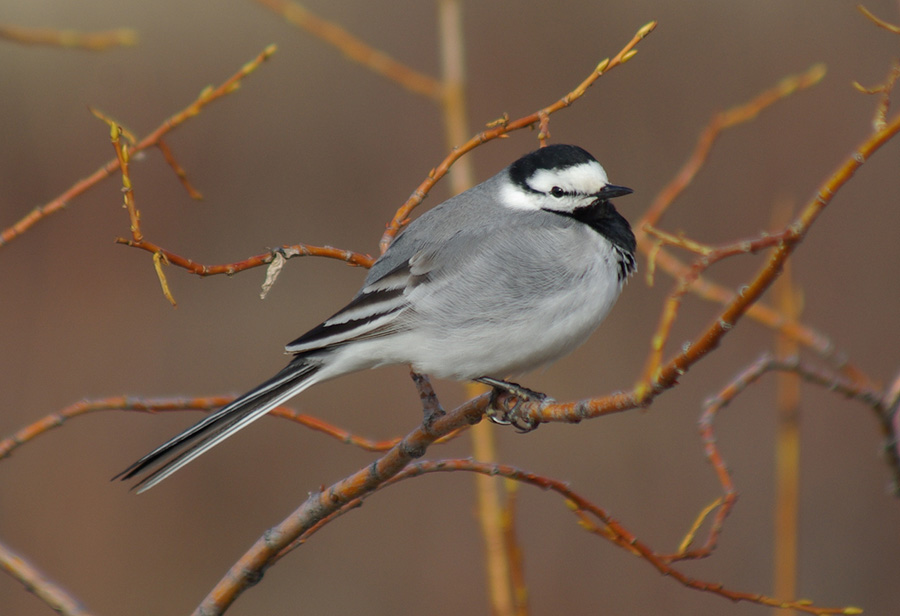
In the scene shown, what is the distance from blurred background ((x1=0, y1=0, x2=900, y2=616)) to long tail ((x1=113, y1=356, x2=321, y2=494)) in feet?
11.3

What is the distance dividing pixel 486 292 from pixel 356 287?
15.6 ft

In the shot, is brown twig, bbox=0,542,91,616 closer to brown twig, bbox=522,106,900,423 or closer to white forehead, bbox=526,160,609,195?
brown twig, bbox=522,106,900,423

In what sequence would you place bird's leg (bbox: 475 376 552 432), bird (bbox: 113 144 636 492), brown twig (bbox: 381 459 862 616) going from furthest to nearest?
1. bird (bbox: 113 144 636 492)
2. bird's leg (bbox: 475 376 552 432)
3. brown twig (bbox: 381 459 862 616)

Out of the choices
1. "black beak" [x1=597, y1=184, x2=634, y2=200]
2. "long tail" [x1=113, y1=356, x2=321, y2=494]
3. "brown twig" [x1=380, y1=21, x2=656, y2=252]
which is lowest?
"long tail" [x1=113, y1=356, x2=321, y2=494]

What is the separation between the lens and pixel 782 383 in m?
2.85

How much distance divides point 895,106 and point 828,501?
333 cm

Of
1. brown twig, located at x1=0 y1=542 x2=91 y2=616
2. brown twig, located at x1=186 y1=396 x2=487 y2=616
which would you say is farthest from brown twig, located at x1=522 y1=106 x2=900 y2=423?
brown twig, located at x1=0 y1=542 x2=91 y2=616

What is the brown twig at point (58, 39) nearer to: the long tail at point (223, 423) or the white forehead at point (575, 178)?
the long tail at point (223, 423)

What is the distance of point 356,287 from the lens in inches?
306

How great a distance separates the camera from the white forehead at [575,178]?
10.7 ft

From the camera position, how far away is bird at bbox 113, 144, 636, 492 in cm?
304

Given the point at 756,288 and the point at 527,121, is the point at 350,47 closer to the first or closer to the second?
the point at 527,121

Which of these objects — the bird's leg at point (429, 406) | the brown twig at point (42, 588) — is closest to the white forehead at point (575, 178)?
→ the bird's leg at point (429, 406)

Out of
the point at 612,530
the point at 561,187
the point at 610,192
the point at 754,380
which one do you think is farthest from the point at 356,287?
the point at 754,380
